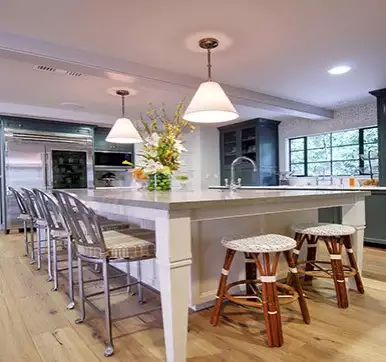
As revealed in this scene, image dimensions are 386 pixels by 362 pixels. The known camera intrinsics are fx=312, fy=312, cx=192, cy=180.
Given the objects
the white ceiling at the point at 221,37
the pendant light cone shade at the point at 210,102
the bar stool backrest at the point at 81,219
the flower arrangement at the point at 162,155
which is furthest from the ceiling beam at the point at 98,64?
the bar stool backrest at the point at 81,219

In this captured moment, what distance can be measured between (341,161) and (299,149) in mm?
963

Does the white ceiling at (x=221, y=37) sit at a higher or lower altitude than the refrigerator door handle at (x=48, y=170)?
higher

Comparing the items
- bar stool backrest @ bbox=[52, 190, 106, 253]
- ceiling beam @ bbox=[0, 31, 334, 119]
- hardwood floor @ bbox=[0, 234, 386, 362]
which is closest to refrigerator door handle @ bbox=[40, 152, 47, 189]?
ceiling beam @ bbox=[0, 31, 334, 119]

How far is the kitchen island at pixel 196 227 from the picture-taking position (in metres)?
1.41

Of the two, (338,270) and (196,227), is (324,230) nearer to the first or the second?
(338,270)

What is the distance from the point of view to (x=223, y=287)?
1932mm

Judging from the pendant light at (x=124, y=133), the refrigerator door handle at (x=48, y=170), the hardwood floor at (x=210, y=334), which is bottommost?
the hardwood floor at (x=210, y=334)

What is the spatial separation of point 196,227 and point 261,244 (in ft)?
1.79

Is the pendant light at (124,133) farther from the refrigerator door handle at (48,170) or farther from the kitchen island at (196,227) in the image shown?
the refrigerator door handle at (48,170)

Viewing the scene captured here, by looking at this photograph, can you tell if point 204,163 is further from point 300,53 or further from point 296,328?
point 296,328

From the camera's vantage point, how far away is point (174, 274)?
141cm

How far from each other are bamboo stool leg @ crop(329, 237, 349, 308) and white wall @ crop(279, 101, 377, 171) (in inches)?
155

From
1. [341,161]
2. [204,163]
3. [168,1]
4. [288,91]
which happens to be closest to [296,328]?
[168,1]

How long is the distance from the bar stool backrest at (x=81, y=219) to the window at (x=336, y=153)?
495 centimetres
